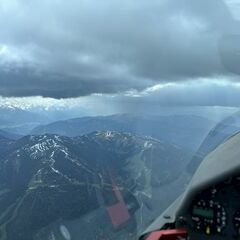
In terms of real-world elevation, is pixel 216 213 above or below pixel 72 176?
above

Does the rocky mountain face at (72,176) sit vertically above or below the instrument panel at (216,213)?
below

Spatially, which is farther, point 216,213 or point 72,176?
point 72,176

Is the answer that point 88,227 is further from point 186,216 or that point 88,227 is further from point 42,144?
point 42,144

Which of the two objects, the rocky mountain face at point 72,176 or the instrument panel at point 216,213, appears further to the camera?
the rocky mountain face at point 72,176

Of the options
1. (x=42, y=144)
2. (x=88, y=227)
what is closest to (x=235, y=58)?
(x=88, y=227)
